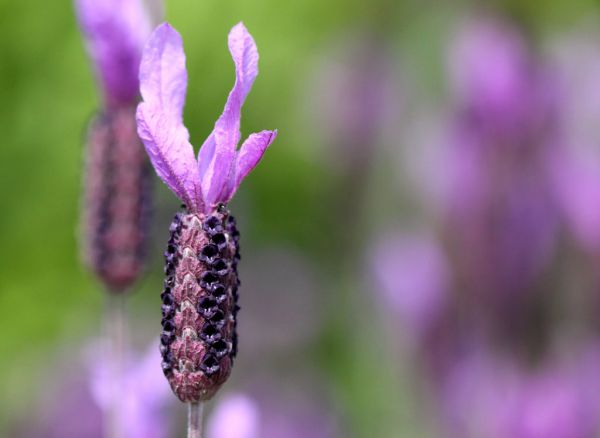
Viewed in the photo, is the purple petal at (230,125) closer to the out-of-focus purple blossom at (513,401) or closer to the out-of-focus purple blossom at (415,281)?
the out-of-focus purple blossom at (513,401)

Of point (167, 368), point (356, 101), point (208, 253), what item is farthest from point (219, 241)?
point (356, 101)

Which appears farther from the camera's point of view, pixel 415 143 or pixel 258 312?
pixel 415 143

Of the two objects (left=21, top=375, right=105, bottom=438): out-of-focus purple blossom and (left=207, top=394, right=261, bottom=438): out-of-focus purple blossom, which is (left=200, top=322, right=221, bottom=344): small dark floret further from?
(left=21, top=375, right=105, bottom=438): out-of-focus purple blossom

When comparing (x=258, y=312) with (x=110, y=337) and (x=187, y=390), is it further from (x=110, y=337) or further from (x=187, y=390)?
(x=187, y=390)

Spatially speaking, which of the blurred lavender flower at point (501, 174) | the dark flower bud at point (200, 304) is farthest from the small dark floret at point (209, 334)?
the blurred lavender flower at point (501, 174)

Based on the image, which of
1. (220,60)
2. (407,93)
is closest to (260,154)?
(220,60)

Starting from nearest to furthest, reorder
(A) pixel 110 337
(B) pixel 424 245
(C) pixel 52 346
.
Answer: (A) pixel 110 337 < (B) pixel 424 245 < (C) pixel 52 346

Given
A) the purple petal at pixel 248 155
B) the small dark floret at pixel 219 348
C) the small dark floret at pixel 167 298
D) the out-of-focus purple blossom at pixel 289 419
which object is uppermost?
the purple petal at pixel 248 155

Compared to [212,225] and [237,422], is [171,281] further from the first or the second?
[237,422]
